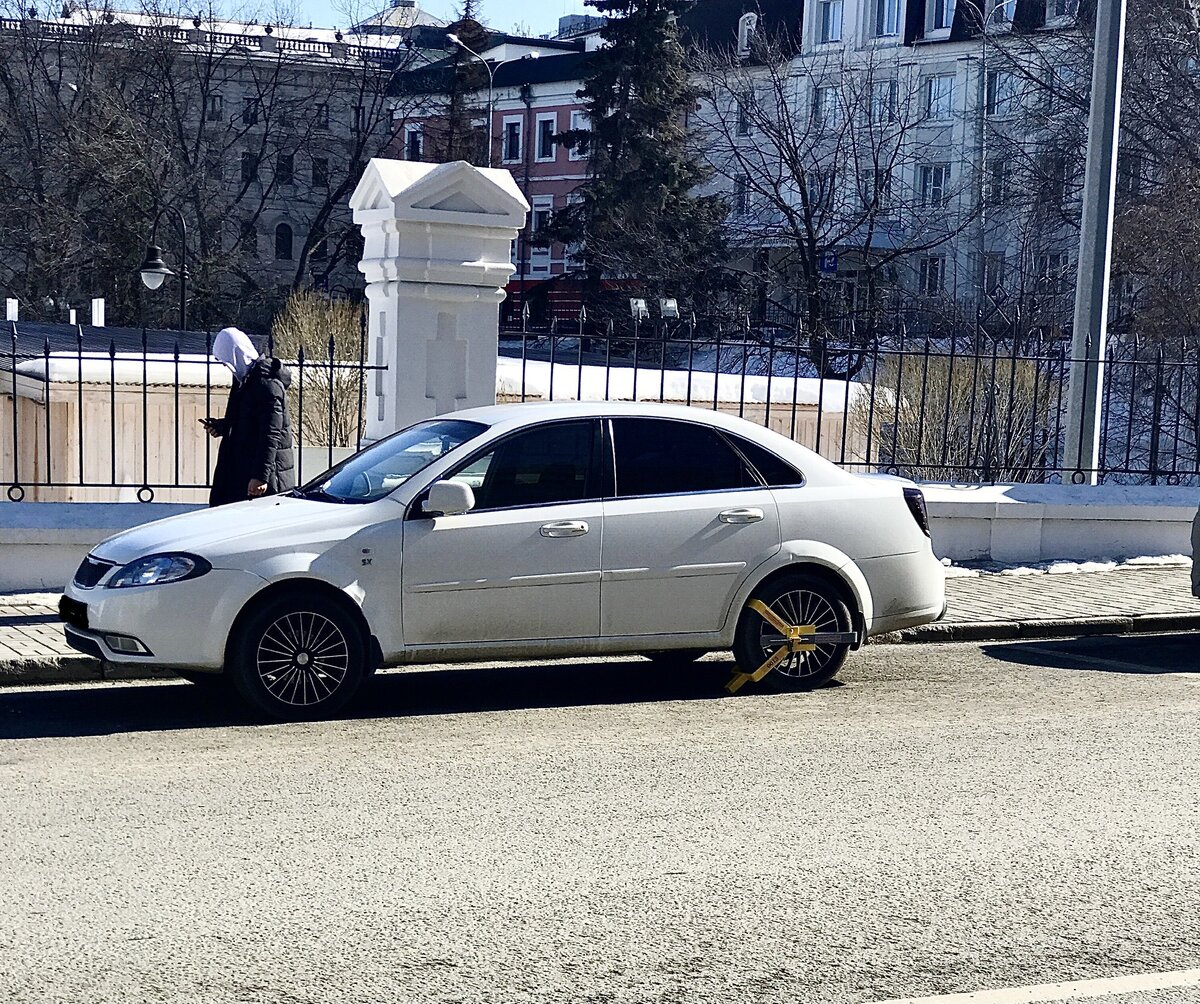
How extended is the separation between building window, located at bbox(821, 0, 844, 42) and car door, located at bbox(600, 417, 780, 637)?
63.3 metres

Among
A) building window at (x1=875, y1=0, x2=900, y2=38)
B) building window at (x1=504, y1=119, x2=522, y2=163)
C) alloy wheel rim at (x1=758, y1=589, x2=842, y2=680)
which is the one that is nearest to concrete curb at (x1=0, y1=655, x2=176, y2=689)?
alloy wheel rim at (x1=758, y1=589, x2=842, y2=680)

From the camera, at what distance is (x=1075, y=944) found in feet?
16.2

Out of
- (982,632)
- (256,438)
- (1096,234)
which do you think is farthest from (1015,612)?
(256,438)

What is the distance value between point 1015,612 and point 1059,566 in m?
2.61

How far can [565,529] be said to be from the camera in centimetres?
866

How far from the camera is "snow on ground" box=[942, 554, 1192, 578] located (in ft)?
45.7

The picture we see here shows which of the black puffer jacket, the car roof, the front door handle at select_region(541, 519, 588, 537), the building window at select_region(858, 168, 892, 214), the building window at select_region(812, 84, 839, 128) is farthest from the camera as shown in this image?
the building window at select_region(812, 84, 839, 128)

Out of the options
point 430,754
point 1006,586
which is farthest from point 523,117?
point 430,754

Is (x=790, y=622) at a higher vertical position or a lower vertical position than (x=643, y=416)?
lower

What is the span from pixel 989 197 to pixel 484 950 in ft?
138

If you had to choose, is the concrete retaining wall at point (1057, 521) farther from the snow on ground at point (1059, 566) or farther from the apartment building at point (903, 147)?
the apartment building at point (903, 147)

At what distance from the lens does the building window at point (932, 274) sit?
48781 millimetres

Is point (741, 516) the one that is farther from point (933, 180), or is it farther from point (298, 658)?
point (933, 180)

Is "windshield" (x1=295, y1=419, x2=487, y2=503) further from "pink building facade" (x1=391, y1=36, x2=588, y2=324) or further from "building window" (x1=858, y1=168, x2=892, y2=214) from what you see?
"pink building facade" (x1=391, y1=36, x2=588, y2=324)
